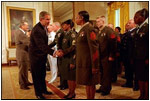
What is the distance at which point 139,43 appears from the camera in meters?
2.25

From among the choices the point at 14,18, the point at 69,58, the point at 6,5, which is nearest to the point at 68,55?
the point at 69,58

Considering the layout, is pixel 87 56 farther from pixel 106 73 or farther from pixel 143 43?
pixel 106 73

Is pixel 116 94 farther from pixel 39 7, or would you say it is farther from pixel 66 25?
pixel 39 7

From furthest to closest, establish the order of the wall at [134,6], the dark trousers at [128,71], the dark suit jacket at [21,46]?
the wall at [134,6]
the dark trousers at [128,71]
the dark suit jacket at [21,46]

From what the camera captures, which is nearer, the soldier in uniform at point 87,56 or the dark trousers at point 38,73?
the soldier in uniform at point 87,56

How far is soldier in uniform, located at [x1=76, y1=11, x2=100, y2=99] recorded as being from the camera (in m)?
1.90

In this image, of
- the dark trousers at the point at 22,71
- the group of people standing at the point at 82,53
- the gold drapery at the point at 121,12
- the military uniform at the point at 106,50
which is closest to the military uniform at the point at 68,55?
the group of people standing at the point at 82,53

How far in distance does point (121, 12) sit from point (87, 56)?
17.4 ft

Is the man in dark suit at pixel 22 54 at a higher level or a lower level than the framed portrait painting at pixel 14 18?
lower

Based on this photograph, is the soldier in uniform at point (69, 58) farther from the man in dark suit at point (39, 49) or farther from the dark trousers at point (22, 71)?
the dark trousers at point (22, 71)

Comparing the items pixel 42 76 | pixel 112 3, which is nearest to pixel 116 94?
pixel 42 76

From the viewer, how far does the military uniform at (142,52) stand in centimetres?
220

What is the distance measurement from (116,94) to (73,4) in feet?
18.4

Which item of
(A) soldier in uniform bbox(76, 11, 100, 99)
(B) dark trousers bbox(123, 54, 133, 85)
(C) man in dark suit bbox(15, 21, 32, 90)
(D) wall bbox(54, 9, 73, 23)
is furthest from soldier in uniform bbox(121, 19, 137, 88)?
(D) wall bbox(54, 9, 73, 23)
